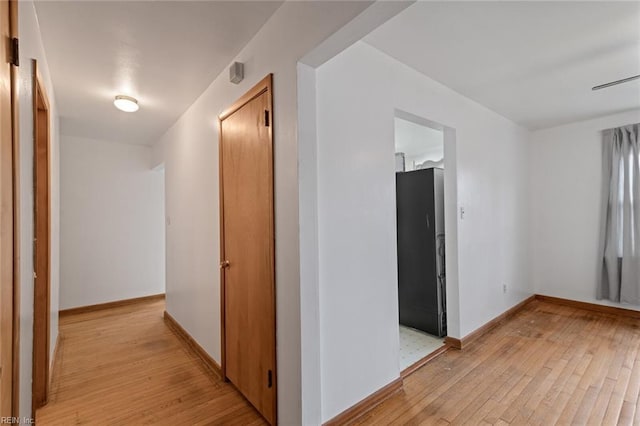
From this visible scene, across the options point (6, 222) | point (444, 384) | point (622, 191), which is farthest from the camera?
point (622, 191)

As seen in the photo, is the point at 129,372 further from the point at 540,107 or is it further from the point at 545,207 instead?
the point at 545,207

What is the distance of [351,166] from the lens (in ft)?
6.22

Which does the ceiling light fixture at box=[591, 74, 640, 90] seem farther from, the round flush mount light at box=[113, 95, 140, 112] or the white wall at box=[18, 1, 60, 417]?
the round flush mount light at box=[113, 95, 140, 112]

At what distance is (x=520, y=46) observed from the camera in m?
2.11

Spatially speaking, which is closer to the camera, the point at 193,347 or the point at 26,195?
the point at 26,195

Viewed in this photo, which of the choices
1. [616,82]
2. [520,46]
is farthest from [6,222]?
[616,82]

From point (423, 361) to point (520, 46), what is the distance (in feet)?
8.57

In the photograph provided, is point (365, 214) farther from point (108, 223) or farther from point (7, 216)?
point (108, 223)

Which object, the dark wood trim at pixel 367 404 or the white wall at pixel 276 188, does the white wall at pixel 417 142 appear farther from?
the dark wood trim at pixel 367 404

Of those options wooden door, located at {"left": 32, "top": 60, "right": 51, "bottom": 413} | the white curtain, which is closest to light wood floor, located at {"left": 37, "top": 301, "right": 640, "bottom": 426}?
wooden door, located at {"left": 32, "top": 60, "right": 51, "bottom": 413}

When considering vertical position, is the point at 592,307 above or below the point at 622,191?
below

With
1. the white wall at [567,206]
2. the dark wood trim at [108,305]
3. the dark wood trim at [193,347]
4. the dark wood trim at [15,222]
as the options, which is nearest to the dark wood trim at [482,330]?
the white wall at [567,206]

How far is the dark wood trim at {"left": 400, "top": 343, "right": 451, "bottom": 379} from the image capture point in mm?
2367

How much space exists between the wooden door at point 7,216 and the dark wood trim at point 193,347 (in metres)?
A: 1.53
